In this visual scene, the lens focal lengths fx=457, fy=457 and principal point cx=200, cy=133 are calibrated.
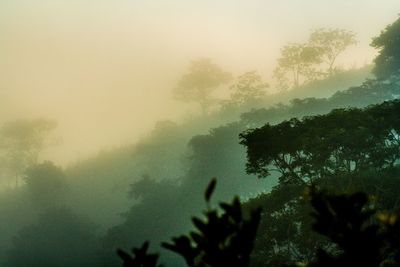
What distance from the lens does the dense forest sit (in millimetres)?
4145

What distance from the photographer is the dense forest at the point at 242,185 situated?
4145mm

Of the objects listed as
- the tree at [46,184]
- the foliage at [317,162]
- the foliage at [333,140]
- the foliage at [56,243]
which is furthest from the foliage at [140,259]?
the tree at [46,184]

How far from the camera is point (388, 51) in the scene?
43062 mm

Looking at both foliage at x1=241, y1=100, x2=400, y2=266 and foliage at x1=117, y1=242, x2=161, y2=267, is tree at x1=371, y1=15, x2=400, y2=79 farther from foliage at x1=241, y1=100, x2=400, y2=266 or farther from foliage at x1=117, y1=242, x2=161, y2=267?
foliage at x1=117, y1=242, x2=161, y2=267

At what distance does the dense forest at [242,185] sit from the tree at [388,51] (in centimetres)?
10

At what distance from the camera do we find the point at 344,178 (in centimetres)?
2178

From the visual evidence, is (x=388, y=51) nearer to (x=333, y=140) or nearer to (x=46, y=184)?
(x=333, y=140)

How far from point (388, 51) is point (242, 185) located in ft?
81.9

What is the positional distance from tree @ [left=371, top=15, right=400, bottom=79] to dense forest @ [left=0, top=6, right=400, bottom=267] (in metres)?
0.10

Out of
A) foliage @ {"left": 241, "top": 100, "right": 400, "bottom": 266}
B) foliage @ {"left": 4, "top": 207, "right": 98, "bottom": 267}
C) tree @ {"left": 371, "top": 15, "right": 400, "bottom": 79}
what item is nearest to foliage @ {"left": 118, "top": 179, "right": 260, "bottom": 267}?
foliage @ {"left": 241, "top": 100, "right": 400, "bottom": 266}

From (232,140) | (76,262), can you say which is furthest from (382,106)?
(76,262)

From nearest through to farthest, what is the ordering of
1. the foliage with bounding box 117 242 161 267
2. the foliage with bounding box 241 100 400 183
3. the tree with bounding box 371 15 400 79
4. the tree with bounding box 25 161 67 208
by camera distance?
1. the foliage with bounding box 117 242 161 267
2. the foliage with bounding box 241 100 400 183
3. the tree with bounding box 371 15 400 79
4. the tree with bounding box 25 161 67 208

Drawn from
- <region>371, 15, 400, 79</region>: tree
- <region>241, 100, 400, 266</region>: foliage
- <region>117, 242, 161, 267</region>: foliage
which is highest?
<region>371, 15, 400, 79</region>: tree

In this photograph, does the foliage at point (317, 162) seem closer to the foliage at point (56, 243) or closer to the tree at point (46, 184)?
the foliage at point (56, 243)
